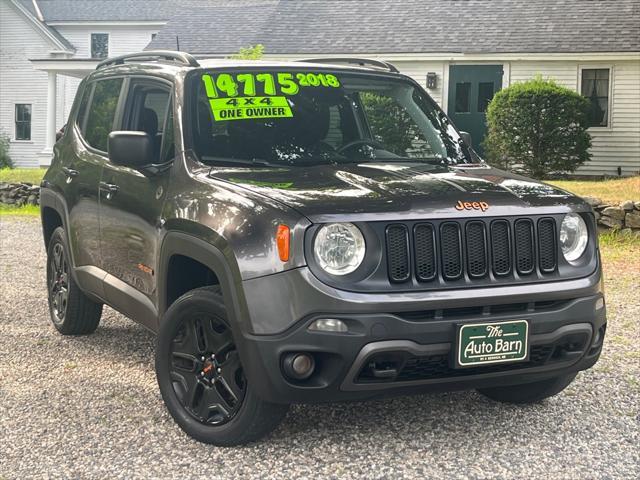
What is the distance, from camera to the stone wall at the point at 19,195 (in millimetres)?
19031

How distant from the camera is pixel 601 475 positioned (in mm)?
4105

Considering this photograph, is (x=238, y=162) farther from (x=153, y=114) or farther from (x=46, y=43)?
(x=46, y=43)

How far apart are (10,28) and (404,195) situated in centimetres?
3581

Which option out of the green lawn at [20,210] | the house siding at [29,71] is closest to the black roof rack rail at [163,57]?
the green lawn at [20,210]

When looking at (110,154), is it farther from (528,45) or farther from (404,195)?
(528,45)

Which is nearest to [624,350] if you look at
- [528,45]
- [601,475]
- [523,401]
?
[523,401]

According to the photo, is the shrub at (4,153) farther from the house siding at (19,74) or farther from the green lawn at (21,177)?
the green lawn at (21,177)

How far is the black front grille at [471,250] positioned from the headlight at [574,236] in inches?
6.0

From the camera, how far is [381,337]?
386cm

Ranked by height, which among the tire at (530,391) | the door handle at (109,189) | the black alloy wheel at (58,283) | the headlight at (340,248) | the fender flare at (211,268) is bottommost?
the tire at (530,391)

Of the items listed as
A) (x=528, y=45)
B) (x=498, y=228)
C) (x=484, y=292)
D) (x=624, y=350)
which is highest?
(x=528, y=45)

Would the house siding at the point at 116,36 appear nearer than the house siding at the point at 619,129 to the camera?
No

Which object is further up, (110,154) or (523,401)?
(110,154)

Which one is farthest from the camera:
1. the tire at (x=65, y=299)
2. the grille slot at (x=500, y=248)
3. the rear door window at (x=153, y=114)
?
the tire at (x=65, y=299)
